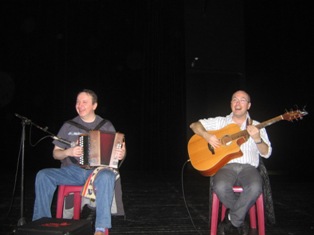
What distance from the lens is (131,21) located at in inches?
247

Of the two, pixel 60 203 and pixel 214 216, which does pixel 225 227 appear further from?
pixel 60 203

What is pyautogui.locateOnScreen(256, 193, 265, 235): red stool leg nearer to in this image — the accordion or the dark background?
the accordion

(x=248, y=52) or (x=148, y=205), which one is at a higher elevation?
(x=248, y=52)

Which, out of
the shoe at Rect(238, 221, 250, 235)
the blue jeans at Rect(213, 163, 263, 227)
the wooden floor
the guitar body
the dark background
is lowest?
the wooden floor

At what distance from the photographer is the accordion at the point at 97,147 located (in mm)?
2295

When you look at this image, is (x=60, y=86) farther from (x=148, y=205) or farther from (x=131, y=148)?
(x=148, y=205)

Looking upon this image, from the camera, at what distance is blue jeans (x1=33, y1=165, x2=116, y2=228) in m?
2.10

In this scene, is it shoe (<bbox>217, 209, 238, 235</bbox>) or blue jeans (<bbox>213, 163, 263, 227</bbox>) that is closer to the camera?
blue jeans (<bbox>213, 163, 263, 227</bbox>)

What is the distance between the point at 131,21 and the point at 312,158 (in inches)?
179

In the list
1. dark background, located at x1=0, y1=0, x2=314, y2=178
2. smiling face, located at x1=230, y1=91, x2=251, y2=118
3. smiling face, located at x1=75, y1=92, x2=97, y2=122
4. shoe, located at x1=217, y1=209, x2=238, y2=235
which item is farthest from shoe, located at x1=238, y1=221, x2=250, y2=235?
dark background, located at x1=0, y1=0, x2=314, y2=178

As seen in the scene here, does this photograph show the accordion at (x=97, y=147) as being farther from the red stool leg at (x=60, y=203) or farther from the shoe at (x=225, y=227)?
the shoe at (x=225, y=227)

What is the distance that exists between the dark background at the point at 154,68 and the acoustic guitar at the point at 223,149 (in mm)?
3449

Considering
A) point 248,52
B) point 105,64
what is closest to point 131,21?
point 105,64

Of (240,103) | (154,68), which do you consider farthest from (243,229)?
(154,68)
